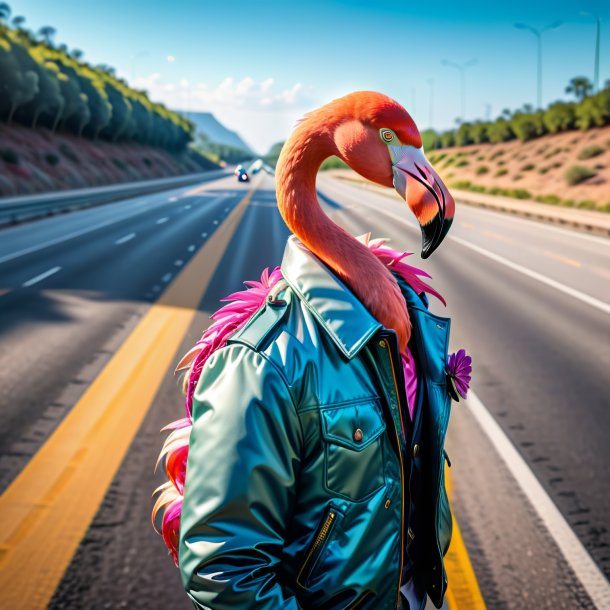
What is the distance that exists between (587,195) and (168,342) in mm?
34389

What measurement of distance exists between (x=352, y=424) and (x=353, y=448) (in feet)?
0.17

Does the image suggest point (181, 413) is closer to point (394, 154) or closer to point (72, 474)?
point (72, 474)

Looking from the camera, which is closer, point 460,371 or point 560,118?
point 460,371

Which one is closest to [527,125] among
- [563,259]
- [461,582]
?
[563,259]

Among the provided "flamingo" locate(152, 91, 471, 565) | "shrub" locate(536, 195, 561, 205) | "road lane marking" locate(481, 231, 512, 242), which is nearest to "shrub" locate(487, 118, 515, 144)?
"road lane marking" locate(481, 231, 512, 242)

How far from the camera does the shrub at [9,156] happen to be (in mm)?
39312

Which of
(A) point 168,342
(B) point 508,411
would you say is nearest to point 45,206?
(A) point 168,342

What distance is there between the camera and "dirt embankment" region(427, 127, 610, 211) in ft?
125

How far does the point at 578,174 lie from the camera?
→ 40500 mm

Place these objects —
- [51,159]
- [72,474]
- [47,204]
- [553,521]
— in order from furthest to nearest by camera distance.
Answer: [51,159] → [47,204] → [72,474] → [553,521]

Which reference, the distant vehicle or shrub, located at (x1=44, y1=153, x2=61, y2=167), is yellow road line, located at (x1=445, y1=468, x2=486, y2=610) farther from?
shrub, located at (x1=44, y1=153, x2=61, y2=167)

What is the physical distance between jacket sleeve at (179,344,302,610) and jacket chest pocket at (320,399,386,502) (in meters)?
0.08

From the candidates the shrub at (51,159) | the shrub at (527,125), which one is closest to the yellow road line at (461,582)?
the shrub at (527,125)

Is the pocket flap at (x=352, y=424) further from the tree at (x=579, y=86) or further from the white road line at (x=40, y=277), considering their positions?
the tree at (x=579, y=86)
